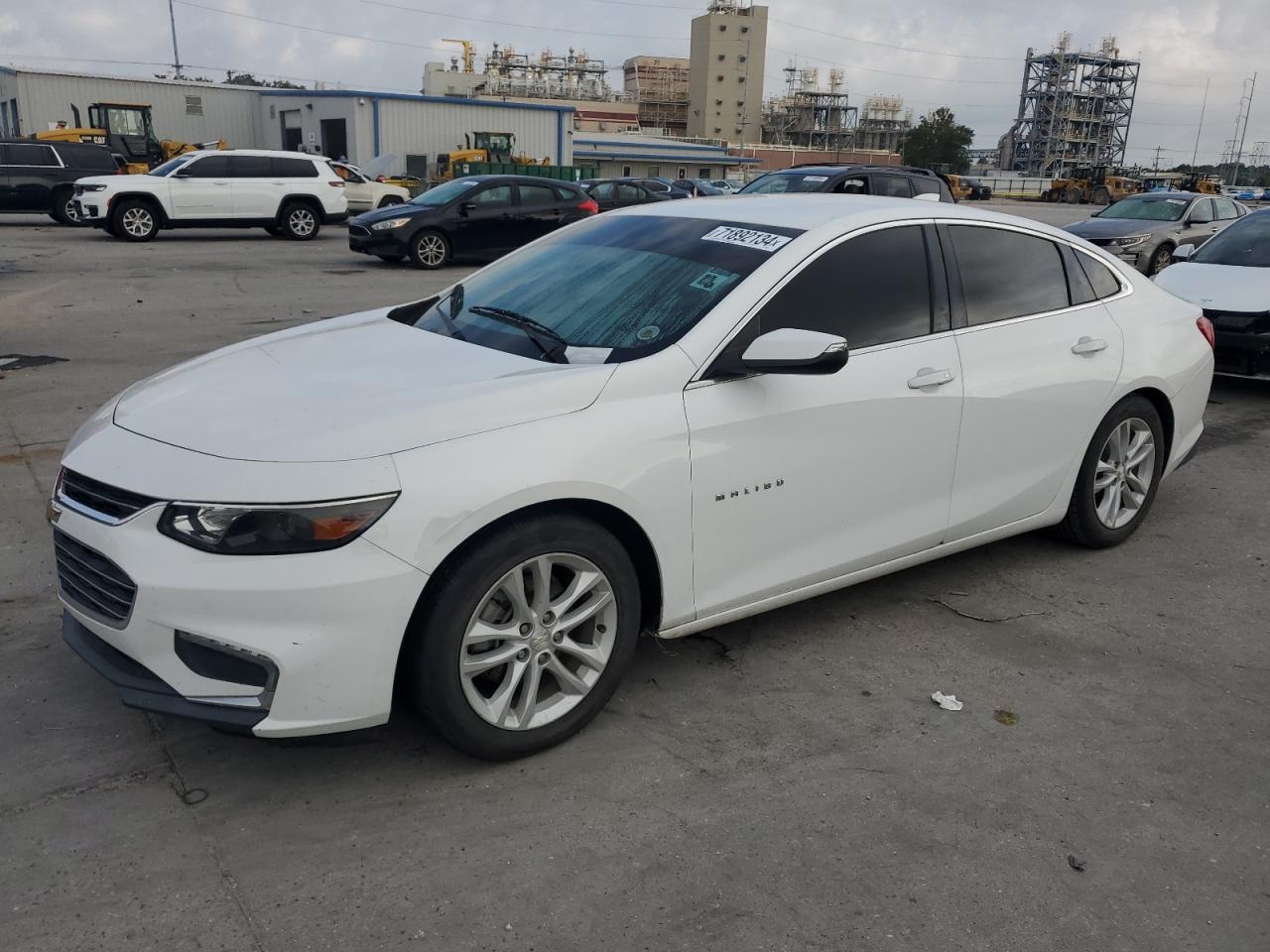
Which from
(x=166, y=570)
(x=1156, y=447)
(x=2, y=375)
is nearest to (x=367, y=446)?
(x=166, y=570)

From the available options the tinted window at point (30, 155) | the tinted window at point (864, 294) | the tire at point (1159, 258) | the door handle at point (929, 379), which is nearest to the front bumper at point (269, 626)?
the tinted window at point (864, 294)

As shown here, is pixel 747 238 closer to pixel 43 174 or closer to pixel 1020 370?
pixel 1020 370

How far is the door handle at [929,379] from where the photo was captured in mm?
3898

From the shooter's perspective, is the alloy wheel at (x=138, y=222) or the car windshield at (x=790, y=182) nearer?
the car windshield at (x=790, y=182)

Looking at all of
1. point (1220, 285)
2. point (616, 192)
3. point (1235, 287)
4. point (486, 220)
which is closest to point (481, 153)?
point (616, 192)

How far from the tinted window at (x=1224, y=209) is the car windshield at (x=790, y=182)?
786 centimetres

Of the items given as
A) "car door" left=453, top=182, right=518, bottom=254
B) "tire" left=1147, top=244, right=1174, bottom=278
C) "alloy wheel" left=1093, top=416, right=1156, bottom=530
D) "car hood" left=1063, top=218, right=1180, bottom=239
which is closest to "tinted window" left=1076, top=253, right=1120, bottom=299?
"alloy wheel" left=1093, top=416, right=1156, bottom=530

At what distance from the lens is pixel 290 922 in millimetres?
2518

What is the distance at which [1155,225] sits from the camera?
16.4 metres

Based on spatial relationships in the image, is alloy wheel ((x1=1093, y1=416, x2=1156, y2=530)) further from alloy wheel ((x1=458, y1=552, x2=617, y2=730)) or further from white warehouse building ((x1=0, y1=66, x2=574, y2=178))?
white warehouse building ((x1=0, y1=66, x2=574, y2=178))

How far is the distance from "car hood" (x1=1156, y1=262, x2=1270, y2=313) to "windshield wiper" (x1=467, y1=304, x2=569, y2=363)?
6.28 meters

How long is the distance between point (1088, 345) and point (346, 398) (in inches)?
126

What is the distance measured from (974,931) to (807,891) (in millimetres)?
407

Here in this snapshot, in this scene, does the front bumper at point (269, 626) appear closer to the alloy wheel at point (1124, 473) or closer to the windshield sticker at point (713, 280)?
the windshield sticker at point (713, 280)
